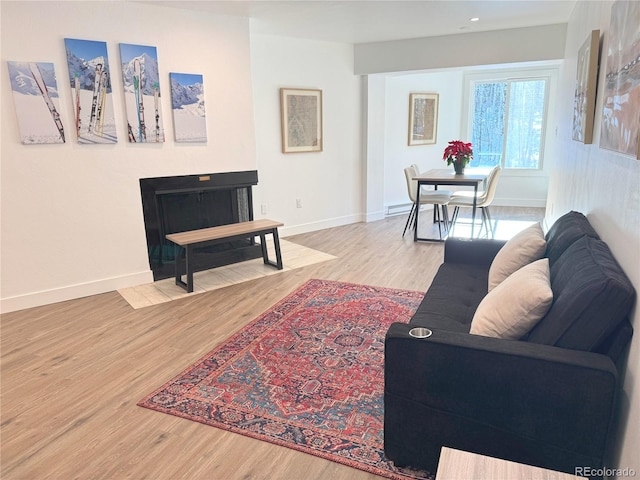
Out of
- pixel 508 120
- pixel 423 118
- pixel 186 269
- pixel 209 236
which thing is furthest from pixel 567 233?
pixel 508 120

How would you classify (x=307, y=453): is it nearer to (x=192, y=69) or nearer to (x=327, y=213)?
(x=192, y=69)

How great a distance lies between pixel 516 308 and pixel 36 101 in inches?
143

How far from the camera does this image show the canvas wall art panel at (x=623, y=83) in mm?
1456

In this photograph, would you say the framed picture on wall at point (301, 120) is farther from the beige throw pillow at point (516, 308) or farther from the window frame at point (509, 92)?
the beige throw pillow at point (516, 308)

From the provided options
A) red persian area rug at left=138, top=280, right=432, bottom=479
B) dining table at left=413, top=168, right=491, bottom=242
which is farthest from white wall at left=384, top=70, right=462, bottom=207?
red persian area rug at left=138, top=280, right=432, bottom=479

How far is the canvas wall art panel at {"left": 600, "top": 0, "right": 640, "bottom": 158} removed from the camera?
1.46 m

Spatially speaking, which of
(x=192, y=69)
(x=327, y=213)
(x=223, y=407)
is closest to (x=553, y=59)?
(x=327, y=213)

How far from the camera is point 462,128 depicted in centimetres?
801

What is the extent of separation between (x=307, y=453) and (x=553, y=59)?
5.04m

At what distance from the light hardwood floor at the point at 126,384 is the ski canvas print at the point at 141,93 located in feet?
4.82

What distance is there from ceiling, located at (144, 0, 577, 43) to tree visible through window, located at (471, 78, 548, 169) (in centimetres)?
283

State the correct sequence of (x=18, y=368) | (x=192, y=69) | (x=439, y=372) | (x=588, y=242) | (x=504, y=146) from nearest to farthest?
(x=439, y=372), (x=588, y=242), (x=18, y=368), (x=192, y=69), (x=504, y=146)

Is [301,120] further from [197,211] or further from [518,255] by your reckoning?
[518,255]

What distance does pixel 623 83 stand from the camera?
163cm
